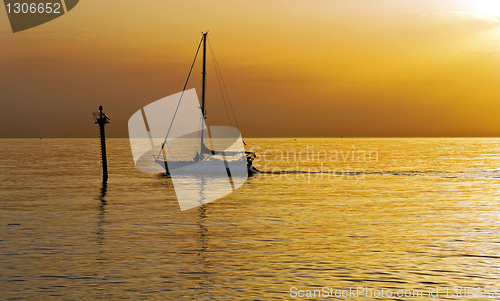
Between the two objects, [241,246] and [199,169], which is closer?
[241,246]

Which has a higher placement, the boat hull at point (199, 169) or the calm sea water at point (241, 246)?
the calm sea water at point (241, 246)

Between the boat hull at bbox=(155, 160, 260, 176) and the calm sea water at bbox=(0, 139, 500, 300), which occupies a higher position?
the calm sea water at bbox=(0, 139, 500, 300)

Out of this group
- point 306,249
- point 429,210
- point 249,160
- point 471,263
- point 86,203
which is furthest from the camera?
point 249,160

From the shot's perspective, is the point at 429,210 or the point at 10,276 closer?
the point at 10,276

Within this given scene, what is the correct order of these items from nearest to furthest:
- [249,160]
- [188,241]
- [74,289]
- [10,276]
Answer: [74,289]
[10,276]
[188,241]
[249,160]

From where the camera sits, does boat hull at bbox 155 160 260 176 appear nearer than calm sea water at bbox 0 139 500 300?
No

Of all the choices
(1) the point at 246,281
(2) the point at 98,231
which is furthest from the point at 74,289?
(2) the point at 98,231

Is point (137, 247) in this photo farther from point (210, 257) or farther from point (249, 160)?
point (249, 160)

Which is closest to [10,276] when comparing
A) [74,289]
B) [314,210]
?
[74,289]

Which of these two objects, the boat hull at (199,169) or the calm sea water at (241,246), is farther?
the boat hull at (199,169)

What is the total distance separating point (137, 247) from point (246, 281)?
7.18 metres

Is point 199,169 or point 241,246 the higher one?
point 241,246

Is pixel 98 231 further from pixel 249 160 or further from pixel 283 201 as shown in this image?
pixel 249 160

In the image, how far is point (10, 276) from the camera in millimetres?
19062
